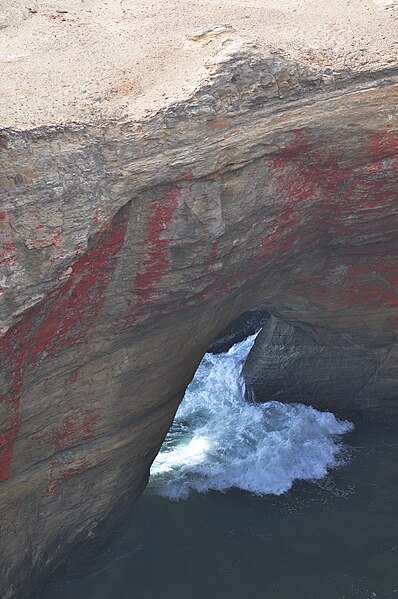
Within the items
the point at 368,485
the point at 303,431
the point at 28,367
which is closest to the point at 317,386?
the point at 303,431

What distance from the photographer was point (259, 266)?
1311 centimetres

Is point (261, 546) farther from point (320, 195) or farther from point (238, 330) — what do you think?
point (238, 330)

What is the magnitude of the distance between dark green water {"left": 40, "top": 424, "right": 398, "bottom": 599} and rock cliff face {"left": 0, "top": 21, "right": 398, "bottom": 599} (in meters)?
0.88

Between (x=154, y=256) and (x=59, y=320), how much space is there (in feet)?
5.00

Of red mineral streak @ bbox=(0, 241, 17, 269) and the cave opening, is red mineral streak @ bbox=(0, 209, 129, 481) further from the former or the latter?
the cave opening

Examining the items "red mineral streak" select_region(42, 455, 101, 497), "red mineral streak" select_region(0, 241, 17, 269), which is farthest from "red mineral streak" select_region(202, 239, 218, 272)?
"red mineral streak" select_region(42, 455, 101, 497)

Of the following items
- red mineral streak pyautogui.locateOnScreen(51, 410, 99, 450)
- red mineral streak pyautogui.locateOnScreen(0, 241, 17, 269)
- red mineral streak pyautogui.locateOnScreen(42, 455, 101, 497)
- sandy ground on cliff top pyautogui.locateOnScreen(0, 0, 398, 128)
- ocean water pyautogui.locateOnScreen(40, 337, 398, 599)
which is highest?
sandy ground on cliff top pyautogui.locateOnScreen(0, 0, 398, 128)

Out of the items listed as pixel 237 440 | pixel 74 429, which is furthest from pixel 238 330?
pixel 74 429

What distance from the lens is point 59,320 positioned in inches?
428

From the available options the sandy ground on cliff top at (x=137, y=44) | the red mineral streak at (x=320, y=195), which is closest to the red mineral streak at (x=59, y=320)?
the sandy ground on cliff top at (x=137, y=44)

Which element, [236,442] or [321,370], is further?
→ [321,370]

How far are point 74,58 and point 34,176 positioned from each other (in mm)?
2736

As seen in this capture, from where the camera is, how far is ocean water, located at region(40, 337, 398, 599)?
45.1 ft

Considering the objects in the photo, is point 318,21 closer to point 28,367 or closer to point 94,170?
point 94,170
